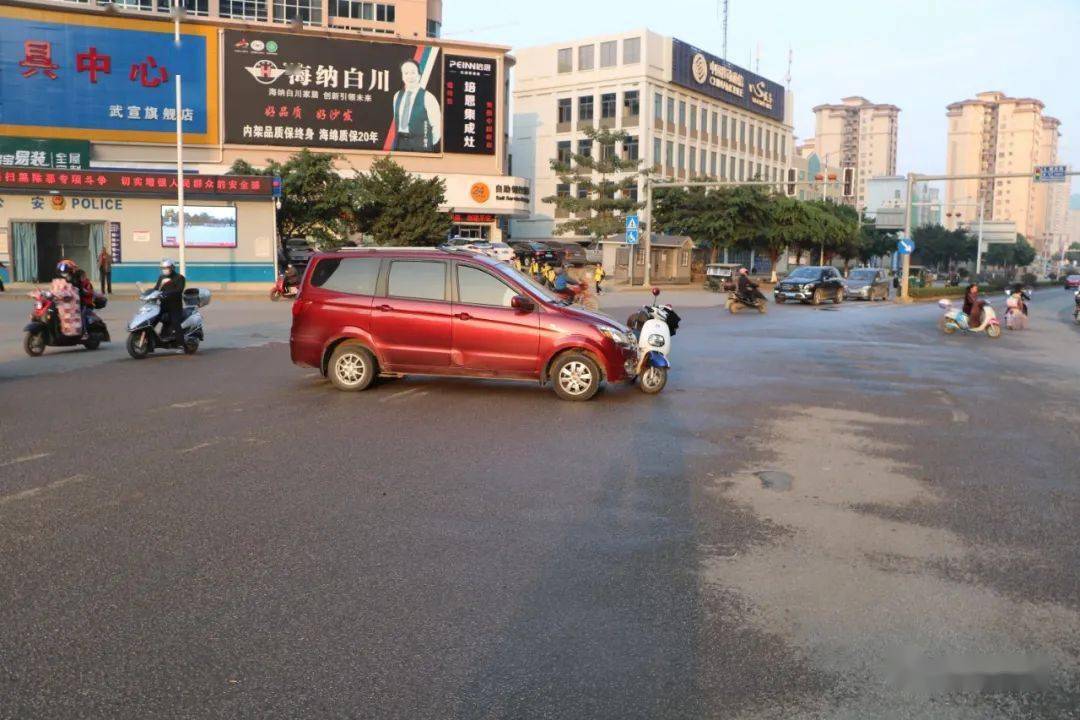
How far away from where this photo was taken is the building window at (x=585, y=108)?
284ft

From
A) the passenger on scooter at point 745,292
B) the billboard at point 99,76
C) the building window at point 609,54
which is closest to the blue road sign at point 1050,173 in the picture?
the passenger on scooter at point 745,292

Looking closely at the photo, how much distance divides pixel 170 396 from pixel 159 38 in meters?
47.3

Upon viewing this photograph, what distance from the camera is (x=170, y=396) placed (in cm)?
1187

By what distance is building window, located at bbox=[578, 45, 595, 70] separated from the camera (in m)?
86.9

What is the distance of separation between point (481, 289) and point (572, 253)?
5125 cm

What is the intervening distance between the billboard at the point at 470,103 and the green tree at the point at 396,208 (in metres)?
14.2

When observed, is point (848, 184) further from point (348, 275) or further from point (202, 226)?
point (348, 275)

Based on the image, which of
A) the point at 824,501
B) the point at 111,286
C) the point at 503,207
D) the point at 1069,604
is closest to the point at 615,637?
the point at 1069,604

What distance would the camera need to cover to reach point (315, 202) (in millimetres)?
45188

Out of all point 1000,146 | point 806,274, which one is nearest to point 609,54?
point 806,274

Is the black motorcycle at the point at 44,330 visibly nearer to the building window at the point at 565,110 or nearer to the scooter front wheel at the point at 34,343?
the scooter front wheel at the point at 34,343

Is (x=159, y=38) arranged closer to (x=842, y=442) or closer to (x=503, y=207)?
(x=503, y=207)

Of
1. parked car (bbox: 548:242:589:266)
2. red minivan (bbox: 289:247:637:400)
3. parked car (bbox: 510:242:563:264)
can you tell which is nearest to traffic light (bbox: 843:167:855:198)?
parked car (bbox: 510:242:563:264)

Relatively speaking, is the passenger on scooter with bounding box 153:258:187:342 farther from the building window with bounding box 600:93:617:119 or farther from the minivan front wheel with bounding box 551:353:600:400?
the building window with bounding box 600:93:617:119
